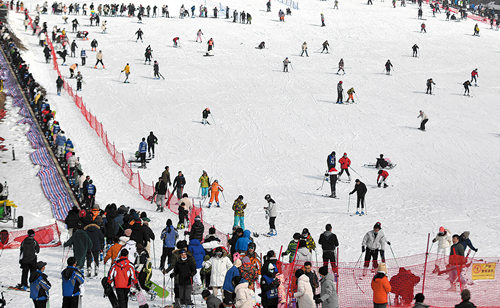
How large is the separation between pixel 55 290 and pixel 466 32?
49223 millimetres

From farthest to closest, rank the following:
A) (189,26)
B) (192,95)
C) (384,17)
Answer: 1. (384,17)
2. (189,26)
3. (192,95)

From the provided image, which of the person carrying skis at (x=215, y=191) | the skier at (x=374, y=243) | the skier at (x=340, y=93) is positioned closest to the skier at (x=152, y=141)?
the person carrying skis at (x=215, y=191)

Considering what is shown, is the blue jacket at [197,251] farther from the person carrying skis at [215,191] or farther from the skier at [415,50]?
the skier at [415,50]

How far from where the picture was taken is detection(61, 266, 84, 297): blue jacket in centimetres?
854

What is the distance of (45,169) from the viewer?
2020 cm

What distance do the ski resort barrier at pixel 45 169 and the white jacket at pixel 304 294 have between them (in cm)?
992

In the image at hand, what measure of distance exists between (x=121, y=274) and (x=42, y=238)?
19.8 feet

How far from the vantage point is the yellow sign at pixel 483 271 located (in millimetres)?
9945

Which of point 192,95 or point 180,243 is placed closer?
point 180,243

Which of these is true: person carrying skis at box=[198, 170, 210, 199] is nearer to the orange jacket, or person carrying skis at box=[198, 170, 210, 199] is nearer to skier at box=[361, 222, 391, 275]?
skier at box=[361, 222, 391, 275]

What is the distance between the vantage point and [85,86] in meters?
33.0

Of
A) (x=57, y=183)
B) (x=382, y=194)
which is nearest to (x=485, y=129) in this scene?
(x=382, y=194)

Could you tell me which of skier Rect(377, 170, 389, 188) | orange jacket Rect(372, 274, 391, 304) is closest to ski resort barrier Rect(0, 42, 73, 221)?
orange jacket Rect(372, 274, 391, 304)

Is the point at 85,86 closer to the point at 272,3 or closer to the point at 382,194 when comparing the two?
the point at 382,194
